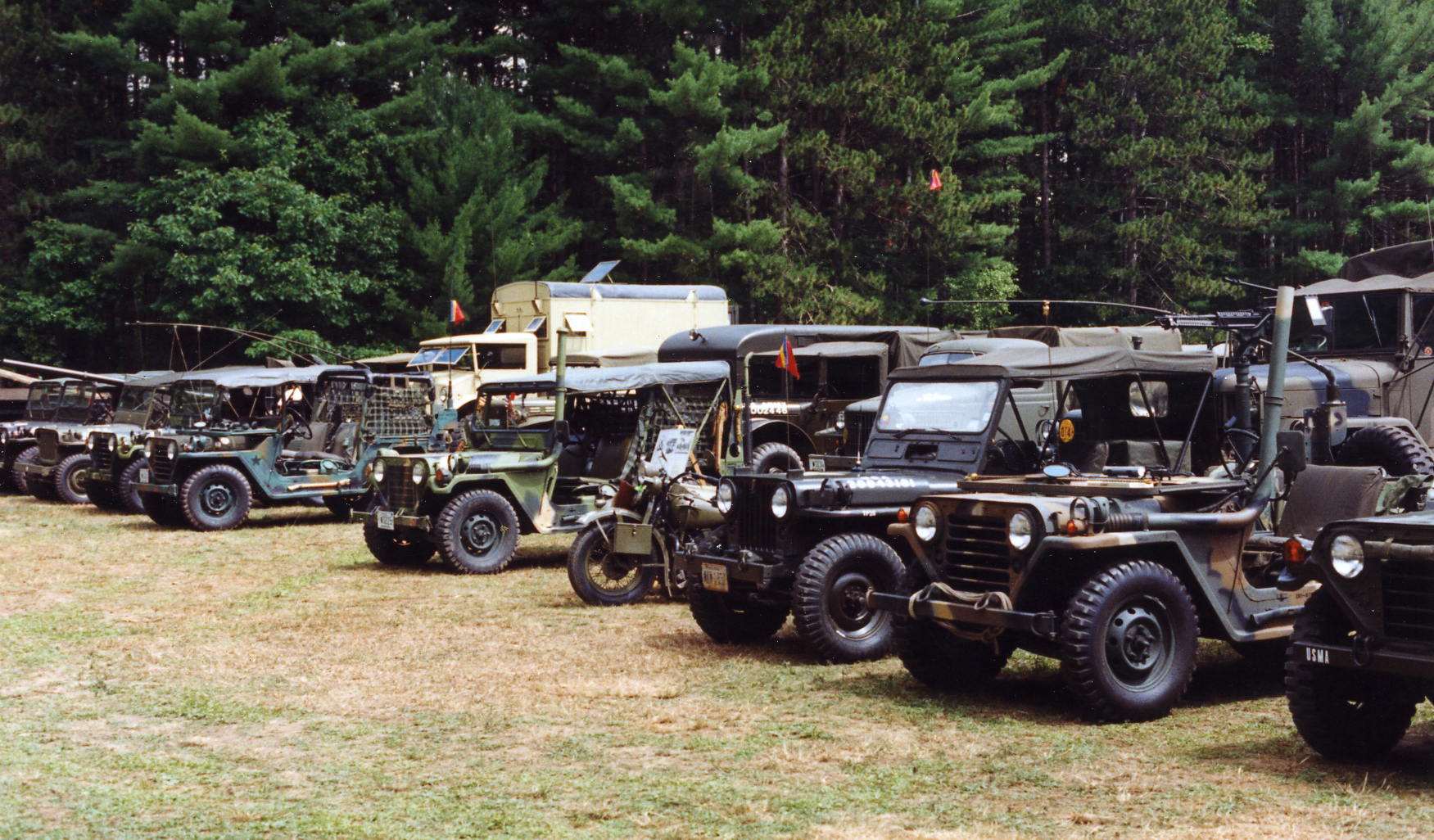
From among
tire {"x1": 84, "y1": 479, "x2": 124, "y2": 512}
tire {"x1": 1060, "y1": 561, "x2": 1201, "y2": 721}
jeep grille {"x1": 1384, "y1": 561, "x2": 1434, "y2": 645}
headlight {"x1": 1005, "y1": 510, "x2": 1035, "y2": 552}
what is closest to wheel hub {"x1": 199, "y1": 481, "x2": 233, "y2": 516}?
tire {"x1": 84, "y1": 479, "x2": 124, "y2": 512}

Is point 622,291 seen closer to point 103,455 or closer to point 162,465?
point 103,455

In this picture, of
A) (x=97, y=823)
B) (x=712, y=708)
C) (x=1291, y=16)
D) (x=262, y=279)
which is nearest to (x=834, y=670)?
(x=712, y=708)

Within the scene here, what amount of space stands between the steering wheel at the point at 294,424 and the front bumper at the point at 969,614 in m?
11.9

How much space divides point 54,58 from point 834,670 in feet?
101

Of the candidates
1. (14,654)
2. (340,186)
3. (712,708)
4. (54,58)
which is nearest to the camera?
(712,708)

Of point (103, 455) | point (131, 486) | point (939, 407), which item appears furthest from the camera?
point (103, 455)

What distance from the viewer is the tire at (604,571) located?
10695 millimetres

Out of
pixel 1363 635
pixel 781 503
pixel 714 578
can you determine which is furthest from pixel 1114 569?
pixel 714 578

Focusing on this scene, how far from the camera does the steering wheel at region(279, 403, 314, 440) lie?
17641 mm

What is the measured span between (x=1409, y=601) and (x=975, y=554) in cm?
217

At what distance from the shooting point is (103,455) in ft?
61.6

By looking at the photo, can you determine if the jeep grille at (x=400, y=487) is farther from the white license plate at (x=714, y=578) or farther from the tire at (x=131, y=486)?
the tire at (x=131, y=486)

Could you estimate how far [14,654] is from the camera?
9.04 m

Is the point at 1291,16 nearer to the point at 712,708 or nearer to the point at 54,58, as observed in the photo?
the point at 54,58
